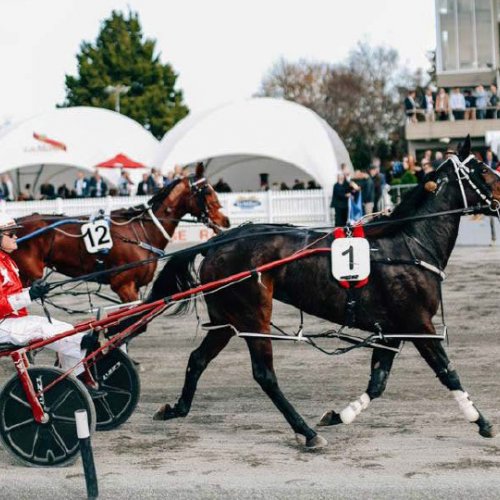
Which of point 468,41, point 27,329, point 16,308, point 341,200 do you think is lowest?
point 27,329

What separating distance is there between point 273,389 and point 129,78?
60.1 meters

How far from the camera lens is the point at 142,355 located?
404 inches

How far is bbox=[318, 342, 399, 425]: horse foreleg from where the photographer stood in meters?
6.70

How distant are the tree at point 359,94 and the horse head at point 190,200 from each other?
148ft

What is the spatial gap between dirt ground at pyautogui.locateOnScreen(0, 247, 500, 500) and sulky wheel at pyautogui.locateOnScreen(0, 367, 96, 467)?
0.35 ft

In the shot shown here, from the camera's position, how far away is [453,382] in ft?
21.7

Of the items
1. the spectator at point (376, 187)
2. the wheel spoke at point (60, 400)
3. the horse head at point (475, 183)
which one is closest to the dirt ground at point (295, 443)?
the wheel spoke at point (60, 400)

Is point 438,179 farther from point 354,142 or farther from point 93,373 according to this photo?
point 354,142

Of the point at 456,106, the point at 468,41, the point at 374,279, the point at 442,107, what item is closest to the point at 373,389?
the point at 374,279

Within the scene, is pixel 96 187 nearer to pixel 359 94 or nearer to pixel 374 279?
pixel 374 279

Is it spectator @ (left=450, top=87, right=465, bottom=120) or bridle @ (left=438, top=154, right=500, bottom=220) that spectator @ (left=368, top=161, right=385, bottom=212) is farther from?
bridle @ (left=438, top=154, right=500, bottom=220)

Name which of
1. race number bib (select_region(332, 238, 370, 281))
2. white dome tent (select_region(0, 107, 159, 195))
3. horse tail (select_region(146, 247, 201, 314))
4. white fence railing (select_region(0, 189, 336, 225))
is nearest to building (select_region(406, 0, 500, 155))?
white dome tent (select_region(0, 107, 159, 195))

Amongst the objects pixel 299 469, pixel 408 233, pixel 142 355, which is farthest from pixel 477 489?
pixel 142 355

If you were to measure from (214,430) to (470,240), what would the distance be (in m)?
13.5
